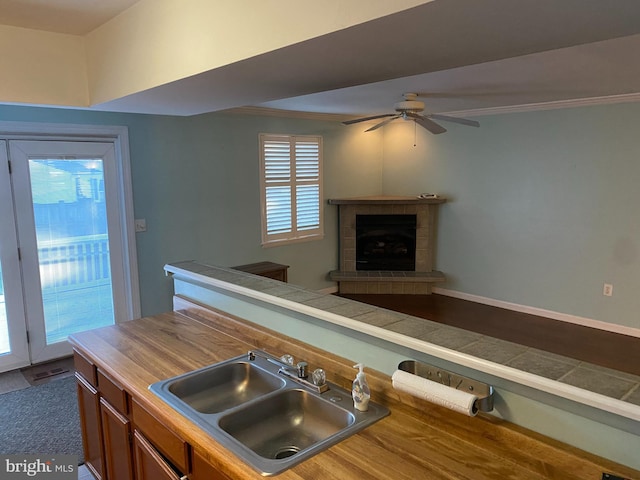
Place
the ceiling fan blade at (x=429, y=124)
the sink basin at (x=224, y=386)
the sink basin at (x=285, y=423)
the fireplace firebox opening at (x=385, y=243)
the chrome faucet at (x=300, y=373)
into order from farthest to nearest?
the fireplace firebox opening at (x=385, y=243)
the ceiling fan blade at (x=429, y=124)
the sink basin at (x=224, y=386)
the chrome faucet at (x=300, y=373)
the sink basin at (x=285, y=423)

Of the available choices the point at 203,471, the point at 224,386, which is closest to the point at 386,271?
the point at 224,386

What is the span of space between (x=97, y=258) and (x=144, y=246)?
422 mm

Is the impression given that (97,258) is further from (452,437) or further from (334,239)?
(452,437)

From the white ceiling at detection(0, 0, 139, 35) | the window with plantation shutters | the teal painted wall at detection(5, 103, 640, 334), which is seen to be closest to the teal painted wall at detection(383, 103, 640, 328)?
the teal painted wall at detection(5, 103, 640, 334)

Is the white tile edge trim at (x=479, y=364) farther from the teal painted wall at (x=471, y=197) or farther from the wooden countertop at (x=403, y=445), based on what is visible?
the teal painted wall at (x=471, y=197)

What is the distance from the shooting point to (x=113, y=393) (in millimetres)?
1982

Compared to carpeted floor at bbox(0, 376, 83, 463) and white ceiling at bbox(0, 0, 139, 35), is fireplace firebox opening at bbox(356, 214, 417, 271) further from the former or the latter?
white ceiling at bbox(0, 0, 139, 35)

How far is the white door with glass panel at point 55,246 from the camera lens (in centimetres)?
367

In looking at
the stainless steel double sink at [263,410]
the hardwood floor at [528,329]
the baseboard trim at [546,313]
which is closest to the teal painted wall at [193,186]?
the hardwood floor at [528,329]

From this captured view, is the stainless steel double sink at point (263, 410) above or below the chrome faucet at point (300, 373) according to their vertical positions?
below

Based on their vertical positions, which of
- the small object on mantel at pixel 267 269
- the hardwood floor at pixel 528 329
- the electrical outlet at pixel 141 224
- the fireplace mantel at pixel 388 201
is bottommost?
the hardwood floor at pixel 528 329

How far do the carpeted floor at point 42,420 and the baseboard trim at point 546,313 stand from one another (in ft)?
15.3

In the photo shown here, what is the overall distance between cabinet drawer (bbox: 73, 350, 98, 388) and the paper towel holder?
1507 millimetres

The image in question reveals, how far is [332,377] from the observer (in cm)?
183
